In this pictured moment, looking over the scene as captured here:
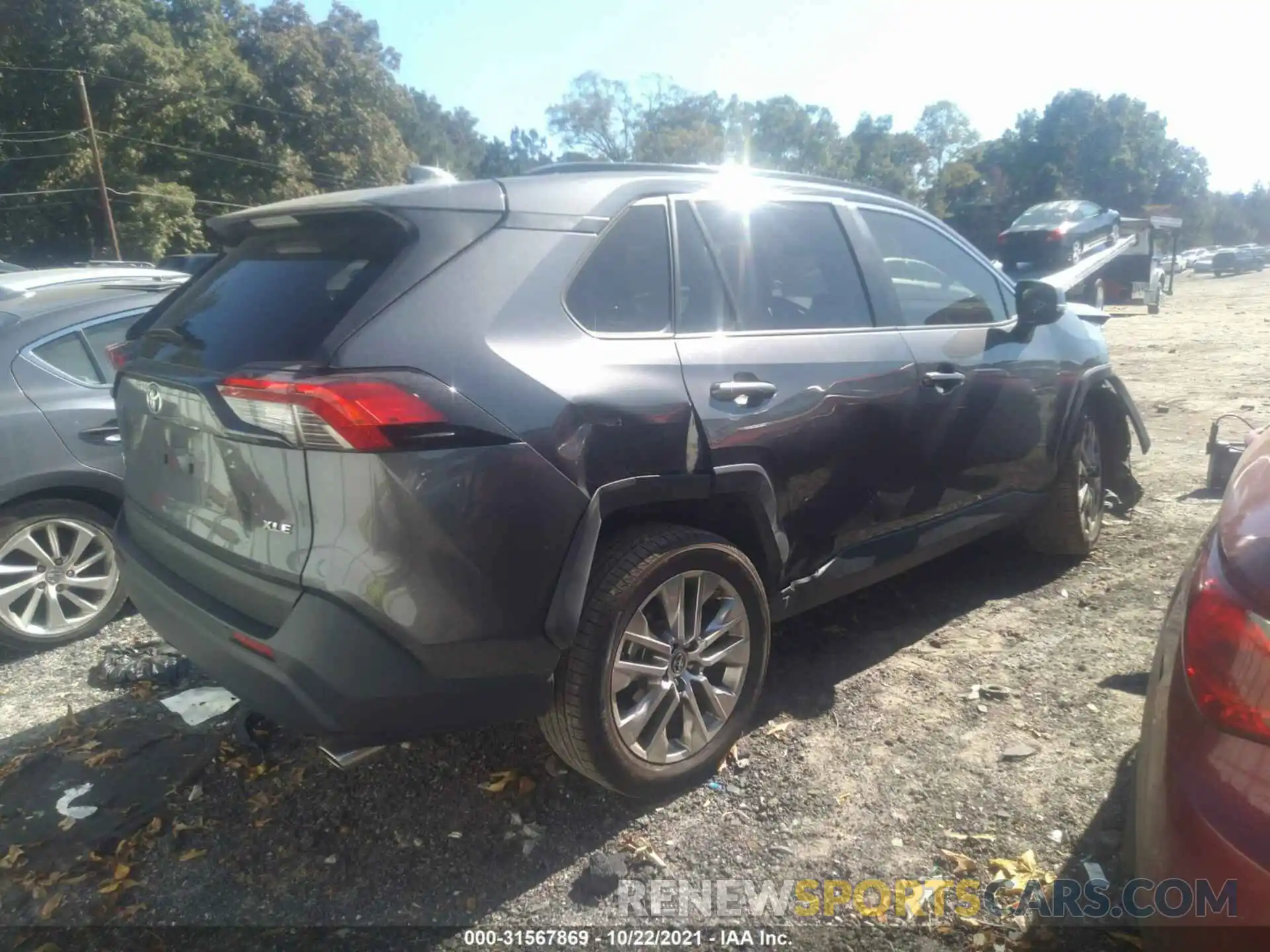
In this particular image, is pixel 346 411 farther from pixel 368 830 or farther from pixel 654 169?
pixel 654 169

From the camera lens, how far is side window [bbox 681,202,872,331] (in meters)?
3.20

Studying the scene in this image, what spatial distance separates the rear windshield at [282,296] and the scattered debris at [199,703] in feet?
4.68

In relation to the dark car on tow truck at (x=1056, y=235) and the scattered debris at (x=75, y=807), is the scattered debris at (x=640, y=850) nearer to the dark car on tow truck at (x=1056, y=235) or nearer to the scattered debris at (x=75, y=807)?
the scattered debris at (x=75, y=807)

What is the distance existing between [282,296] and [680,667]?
1604mm

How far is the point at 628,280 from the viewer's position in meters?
2.86

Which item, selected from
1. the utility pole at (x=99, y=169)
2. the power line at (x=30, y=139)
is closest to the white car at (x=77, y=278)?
the utility pole at (x=99, y=169)

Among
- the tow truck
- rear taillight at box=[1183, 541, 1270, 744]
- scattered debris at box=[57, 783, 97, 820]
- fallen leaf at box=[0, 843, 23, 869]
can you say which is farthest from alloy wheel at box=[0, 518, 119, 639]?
the tow truck

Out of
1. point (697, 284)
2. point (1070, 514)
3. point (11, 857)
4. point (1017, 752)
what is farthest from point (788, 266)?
point (11, 857)

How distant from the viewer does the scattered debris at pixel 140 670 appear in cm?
382

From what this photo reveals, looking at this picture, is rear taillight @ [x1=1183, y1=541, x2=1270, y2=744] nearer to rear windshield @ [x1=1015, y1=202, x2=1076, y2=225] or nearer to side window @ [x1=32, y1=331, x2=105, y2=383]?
side window @ [x1=32, y1=331, x2=105, y2=383]

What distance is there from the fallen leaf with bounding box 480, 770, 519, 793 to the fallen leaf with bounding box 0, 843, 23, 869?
1368 millimetres

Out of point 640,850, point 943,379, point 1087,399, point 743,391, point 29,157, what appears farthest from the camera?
point 29,157

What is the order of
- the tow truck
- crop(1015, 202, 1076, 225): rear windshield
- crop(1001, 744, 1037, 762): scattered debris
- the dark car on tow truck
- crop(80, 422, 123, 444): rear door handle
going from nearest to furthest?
crop(1001, 744, 1037, 762): scattered debris → crop(80, 422, 123, 444): rear door handle → the dark car on tow truck → crop(1015, 202, 1076, 225): rear windshield → the tow truck

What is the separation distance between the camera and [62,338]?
4.34 metres
